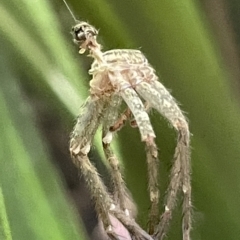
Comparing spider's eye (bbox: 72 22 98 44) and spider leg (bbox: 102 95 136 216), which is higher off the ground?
spider's eye (bbox: 72 22 98 44)

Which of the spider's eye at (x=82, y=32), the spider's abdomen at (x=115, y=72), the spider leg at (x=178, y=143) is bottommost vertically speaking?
the spider leg at (x=178, y=143)

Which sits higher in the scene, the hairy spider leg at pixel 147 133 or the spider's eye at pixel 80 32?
the spider's eye at pixel 80 32

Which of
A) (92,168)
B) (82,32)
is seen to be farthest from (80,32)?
(92,168)

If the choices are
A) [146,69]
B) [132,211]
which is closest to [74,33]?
[146,69]

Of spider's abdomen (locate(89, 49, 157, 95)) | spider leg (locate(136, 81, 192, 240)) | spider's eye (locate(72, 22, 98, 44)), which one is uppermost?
spider's eye (locate(72, 22, 98, 44))
